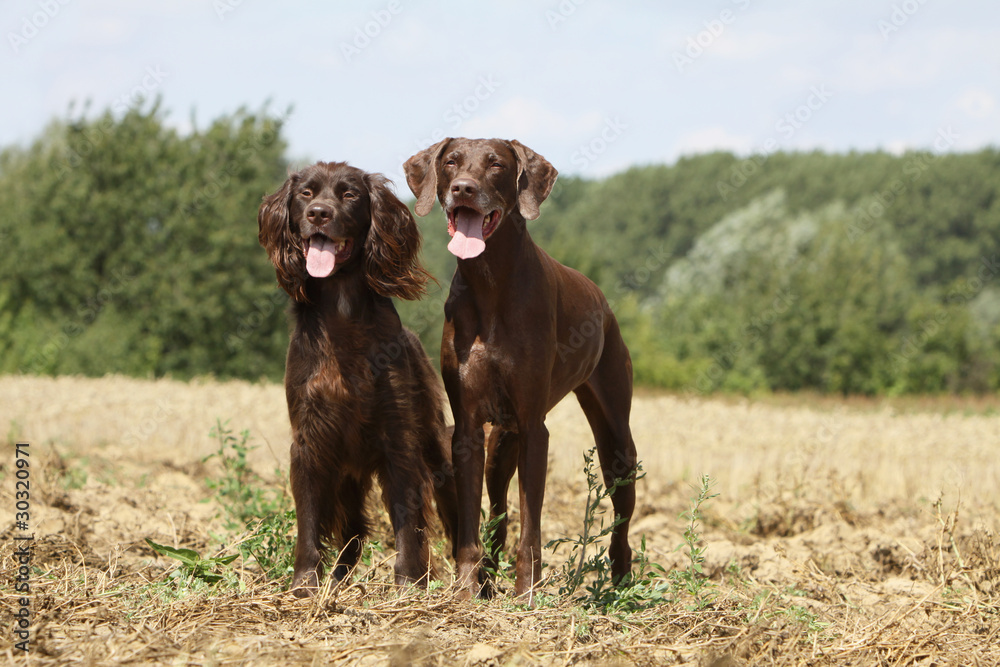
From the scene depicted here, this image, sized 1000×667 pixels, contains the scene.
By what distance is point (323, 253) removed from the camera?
14.4 feet

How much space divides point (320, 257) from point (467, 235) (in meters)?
0.77

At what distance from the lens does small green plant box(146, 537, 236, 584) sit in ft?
16.7

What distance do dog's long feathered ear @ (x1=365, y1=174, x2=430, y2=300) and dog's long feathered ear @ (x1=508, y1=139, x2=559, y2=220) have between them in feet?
2.20

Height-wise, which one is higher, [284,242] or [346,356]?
[284,242]

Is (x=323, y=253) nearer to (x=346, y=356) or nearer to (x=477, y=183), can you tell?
(x=346, y=356)

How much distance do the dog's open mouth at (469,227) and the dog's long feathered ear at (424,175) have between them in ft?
0.84

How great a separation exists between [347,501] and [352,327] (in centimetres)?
100

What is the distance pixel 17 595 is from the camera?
3.98 m

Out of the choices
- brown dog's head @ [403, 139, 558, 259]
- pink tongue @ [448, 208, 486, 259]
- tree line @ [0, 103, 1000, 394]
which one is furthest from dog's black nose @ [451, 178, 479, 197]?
tree line @ [0, 103, 1000, 394]

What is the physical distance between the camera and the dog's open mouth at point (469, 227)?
4.07 meters

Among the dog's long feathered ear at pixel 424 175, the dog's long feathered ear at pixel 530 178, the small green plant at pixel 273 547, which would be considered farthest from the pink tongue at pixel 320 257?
the small green plant at pixel 273 547

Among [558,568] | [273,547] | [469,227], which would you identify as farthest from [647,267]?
[469,227]

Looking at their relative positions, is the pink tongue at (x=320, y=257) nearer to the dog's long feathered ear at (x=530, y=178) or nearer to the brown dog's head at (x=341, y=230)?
the brown dog's head at (x=341, y=230)

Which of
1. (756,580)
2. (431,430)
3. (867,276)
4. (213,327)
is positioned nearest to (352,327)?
(431,430)
